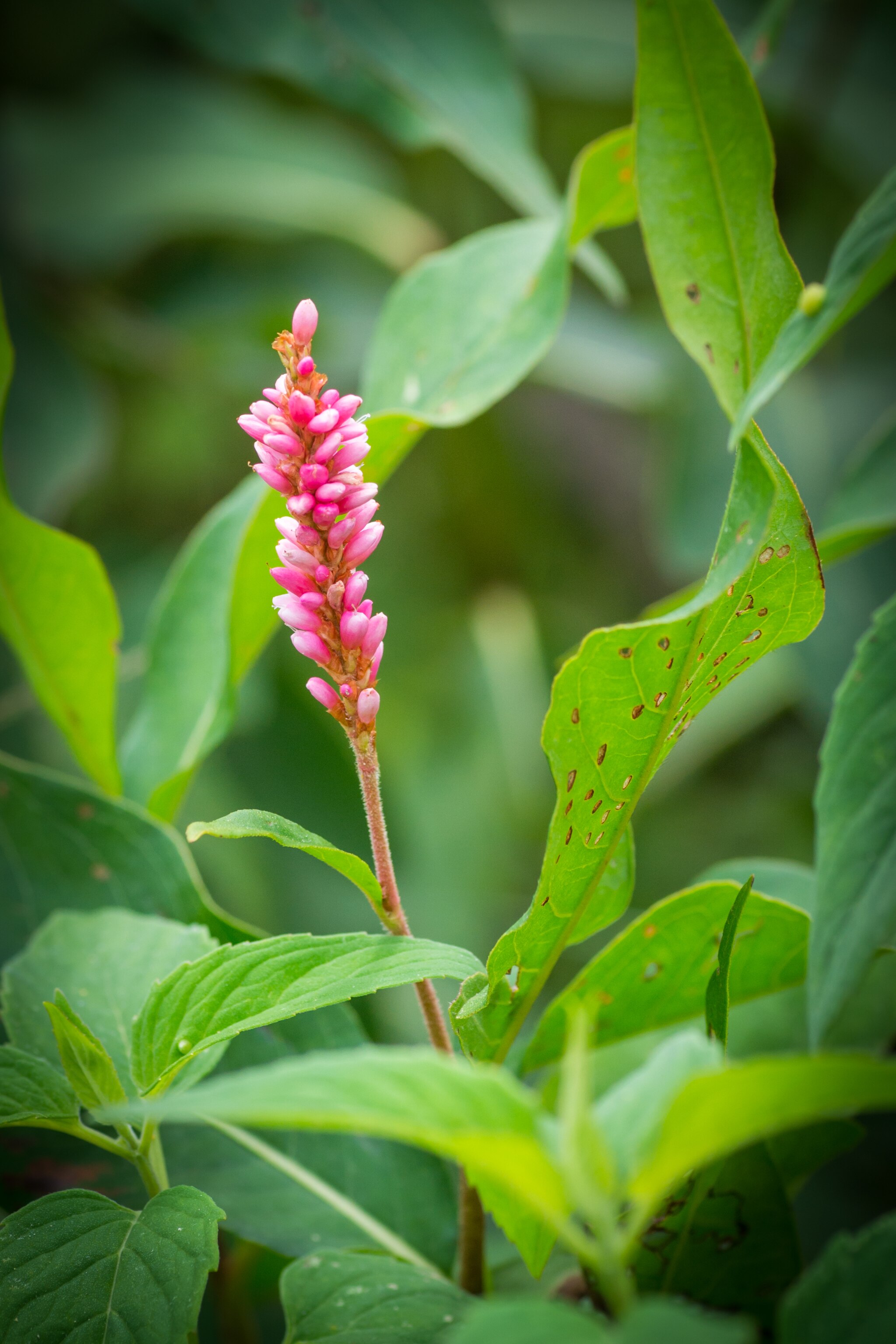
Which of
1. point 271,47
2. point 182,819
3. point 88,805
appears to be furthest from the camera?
point 182,819

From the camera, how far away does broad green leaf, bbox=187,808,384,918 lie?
0.40 metres

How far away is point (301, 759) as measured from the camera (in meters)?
1.50

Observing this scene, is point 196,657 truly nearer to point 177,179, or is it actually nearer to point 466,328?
point 466,328

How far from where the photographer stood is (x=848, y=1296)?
334 millimetres

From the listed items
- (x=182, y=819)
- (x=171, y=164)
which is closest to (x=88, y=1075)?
(x=182, y=819)

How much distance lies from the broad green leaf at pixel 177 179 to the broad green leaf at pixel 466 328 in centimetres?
87

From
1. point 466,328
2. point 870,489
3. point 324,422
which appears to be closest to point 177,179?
point 466,328

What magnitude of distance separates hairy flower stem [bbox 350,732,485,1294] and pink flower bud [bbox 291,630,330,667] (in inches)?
1.5

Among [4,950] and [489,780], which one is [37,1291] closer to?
[4,950]

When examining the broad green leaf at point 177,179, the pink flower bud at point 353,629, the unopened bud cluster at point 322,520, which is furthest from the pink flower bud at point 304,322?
the broad green leaf at point 177,179

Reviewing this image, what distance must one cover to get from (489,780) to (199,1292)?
1.22m

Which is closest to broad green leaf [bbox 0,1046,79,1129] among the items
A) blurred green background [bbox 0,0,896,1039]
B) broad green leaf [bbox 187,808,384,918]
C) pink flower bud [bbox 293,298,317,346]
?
broad green leaf [bbox 187,808,384,918]

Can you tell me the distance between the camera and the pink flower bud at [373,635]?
1.43ft

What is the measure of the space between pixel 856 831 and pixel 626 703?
0.37 ft
